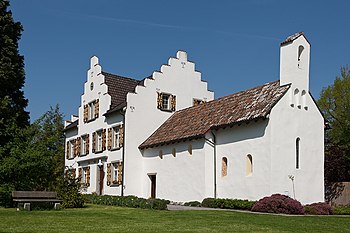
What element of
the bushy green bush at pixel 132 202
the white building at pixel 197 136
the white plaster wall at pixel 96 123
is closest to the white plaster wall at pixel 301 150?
the white building at pixel 197 136

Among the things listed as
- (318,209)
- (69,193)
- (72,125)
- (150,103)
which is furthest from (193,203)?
(72,125)

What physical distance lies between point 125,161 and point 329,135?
1594 cm

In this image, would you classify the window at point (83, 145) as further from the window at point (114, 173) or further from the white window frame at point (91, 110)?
the window at point (114, 173)

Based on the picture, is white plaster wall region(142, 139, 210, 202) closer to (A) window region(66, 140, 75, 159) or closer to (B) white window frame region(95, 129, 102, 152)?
(B) white window frame region(95, 129, 102, 152)

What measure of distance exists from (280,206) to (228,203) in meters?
3.44

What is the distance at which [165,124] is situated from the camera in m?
36.2

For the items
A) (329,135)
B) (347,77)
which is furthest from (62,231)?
(347,77)

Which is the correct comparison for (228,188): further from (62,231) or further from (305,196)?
(62,231)

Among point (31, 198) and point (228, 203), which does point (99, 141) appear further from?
point (31, 198)

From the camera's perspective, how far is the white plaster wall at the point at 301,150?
83.8 feet

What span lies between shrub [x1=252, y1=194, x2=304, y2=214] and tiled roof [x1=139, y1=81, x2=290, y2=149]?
4349 mm

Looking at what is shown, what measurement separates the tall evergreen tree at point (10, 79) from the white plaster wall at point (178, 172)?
399 inches

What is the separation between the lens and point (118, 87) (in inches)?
1553

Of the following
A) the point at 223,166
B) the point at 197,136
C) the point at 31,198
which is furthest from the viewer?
the point at 197,136
